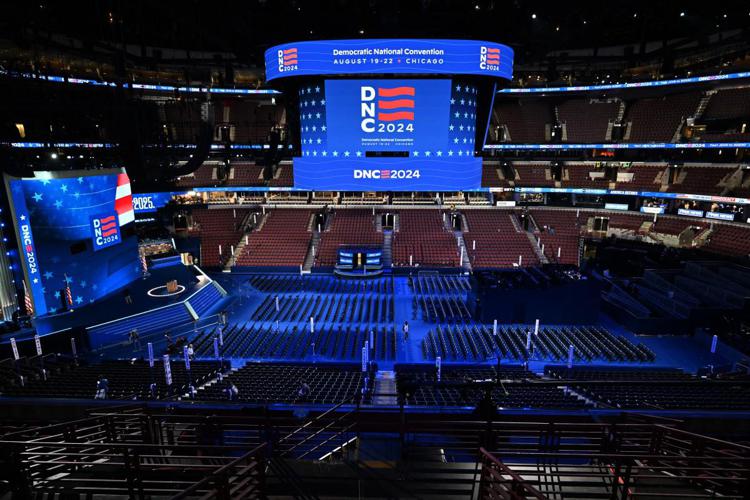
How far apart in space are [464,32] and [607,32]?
16929 mm

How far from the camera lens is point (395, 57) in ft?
66.5

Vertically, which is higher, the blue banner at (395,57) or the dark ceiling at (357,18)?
the dark ceiling at (357,18)

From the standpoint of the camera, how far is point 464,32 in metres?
21.8

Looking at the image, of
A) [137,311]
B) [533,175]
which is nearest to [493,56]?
[533,175]

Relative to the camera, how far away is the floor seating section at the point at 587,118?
117ft

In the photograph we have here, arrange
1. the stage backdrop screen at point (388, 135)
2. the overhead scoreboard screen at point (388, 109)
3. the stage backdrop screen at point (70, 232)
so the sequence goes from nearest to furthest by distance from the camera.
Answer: the stage backdrop screen at point (70, 232) < the overhead scoreboard screen at point (388, 109) < the stage backdrop screen at point (388, 135)

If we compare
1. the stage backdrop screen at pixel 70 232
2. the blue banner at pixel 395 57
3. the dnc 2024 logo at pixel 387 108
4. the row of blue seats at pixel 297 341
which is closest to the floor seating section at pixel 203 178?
the stage backdrop screen at pixel 70 232

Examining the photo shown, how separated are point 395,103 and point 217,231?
21161mm

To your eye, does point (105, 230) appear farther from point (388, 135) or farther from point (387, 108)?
point (387, 108)

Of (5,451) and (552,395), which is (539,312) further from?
(5,451)

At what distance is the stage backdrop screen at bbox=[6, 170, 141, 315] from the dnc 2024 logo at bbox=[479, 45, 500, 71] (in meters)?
A: 21.1

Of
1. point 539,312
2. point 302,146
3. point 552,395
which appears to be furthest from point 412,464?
point 302,146

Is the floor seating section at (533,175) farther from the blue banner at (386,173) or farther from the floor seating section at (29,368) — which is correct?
the floor seating section at (29,368)

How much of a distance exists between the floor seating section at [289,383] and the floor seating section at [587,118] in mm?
31880
